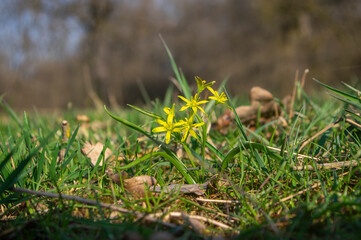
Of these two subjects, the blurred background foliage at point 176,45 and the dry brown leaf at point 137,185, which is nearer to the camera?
the dry brown leaf at point 137,185

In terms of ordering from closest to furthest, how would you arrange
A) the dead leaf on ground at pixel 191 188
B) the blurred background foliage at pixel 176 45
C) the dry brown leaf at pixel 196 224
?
the dry brown leaf at pixel 196 224
the dead leaf on ground at pixel 191 188
the blurred background foliage at pixel 176 45

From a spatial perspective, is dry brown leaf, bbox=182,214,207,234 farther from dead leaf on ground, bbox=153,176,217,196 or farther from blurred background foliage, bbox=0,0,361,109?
blurred background foliage, bbox=0,0,361,109

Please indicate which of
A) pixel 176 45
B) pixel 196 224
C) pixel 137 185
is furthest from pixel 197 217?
pixel 176 45

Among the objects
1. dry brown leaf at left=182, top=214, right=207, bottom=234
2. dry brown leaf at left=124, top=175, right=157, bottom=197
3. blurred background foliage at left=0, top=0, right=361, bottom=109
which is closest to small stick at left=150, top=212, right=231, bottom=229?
dry brown leaf at left=182, top=214, right=207, bottom=234

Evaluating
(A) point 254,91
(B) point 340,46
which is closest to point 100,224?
(A) point 254,91

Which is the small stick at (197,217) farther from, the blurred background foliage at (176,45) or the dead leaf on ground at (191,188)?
the blurred background foliage at (176,45)

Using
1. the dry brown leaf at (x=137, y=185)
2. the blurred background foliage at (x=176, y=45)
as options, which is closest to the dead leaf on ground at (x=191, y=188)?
the dry brown leaf at (x=137, y=185)

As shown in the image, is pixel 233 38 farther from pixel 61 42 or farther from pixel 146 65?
pixel 61 42
